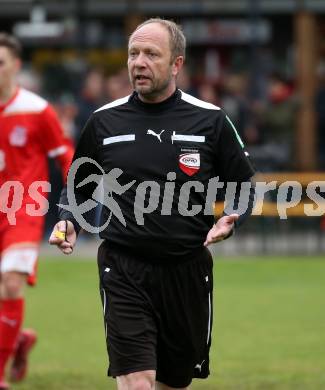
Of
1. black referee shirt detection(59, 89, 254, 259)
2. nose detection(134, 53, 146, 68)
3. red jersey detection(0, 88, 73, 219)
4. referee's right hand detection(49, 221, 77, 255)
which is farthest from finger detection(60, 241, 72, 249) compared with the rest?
red jersey detection(0, 88, 73, 219)

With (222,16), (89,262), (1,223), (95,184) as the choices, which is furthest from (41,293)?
(222,16)

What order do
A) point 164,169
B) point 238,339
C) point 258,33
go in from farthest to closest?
point 258,33, point 238,339, point 164,169

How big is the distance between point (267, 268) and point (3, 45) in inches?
334

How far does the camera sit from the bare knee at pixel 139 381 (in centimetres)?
643

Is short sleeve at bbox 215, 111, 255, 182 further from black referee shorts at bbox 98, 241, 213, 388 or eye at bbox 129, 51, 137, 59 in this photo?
eye at bbox 129, 51, 137, 59

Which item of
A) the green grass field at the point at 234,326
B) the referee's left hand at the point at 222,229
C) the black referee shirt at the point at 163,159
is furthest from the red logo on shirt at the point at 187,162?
the green grass field at the point at 234,326

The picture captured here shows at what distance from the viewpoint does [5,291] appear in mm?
9258

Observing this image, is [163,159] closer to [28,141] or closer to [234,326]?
[28,141]

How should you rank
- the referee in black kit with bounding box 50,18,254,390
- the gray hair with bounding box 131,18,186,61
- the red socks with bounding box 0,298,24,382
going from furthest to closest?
1. the red socks with bounding box 0,298,24,382
2. the gray hair with bounding box 131,18,186,61
3. the referee in black kit with bounding box 50,18,254,390

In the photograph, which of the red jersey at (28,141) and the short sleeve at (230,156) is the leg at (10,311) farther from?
the short sleeve at (230,156)

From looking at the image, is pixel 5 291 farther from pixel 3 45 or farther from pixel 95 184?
pixel 95 184

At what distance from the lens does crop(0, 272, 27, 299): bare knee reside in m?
9.18

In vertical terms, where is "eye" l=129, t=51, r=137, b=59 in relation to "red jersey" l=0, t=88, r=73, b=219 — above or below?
above

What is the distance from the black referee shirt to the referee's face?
9cm
